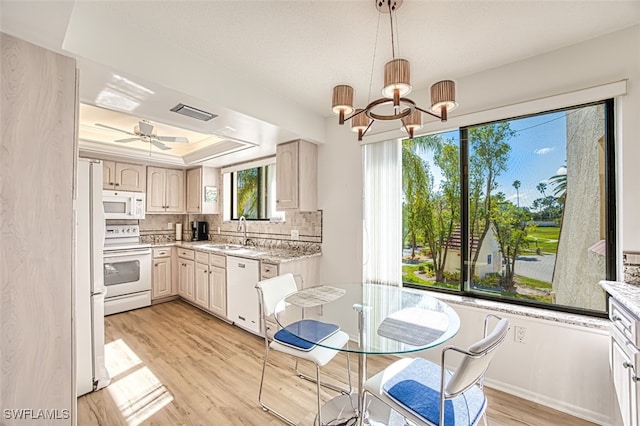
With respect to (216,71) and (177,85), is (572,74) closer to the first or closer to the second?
(216,71)

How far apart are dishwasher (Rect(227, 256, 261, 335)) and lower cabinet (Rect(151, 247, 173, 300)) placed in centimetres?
159

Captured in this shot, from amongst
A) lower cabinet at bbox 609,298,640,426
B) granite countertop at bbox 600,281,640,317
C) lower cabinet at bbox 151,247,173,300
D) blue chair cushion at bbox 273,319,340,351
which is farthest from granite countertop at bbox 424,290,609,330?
lower cabinet at bbox 151,247,173,300

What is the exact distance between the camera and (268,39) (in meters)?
1.87

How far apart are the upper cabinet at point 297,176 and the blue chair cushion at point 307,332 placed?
162 cm

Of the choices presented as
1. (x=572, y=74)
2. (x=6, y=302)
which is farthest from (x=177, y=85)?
(x=572, y=74)

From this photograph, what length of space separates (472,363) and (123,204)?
469cm

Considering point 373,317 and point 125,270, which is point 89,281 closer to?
point 125,270

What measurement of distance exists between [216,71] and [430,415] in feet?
8.54

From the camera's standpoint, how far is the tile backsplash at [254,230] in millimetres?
3527

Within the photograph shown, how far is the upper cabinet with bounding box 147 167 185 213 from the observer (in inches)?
178

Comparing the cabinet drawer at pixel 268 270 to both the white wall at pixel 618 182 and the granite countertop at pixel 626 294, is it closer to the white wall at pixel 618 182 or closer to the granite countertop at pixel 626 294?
the white wall at pixel 618 182

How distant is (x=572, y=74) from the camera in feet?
6.36

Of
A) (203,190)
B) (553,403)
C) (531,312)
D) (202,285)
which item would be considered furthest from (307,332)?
(203,190)

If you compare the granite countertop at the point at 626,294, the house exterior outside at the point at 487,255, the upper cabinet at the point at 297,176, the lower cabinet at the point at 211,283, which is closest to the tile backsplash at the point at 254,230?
the upper cabinet at the point at 297,176
